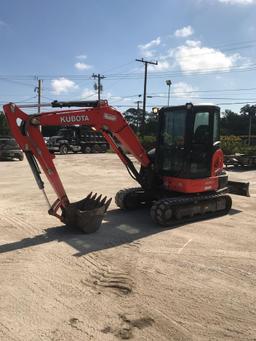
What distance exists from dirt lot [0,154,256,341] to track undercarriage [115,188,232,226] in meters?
0.28

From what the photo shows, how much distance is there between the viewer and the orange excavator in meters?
8.19

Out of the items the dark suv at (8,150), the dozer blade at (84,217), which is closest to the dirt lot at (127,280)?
the dozer blade at (84,217)

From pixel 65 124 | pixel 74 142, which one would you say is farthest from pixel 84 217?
pixel 74 142

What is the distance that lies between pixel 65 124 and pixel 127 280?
3612 millimetres

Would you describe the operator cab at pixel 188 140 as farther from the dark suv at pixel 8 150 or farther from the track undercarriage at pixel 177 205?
the dark suv at pixel 8 150

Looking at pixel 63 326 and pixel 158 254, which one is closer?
pixel 63 326

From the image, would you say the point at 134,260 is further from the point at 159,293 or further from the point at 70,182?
the point at 70,182

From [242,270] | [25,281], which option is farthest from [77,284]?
[242,270]

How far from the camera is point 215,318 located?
4926 mm

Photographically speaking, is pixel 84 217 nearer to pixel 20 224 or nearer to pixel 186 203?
→ pixel 20 224

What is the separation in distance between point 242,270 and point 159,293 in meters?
1.56

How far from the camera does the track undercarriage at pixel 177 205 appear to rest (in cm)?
908

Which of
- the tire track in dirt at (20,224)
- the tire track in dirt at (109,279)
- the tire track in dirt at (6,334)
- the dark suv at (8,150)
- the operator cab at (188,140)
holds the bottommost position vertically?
the tire track in dirt at (6,334)

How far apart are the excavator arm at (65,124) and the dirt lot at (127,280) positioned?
1.19 ft
